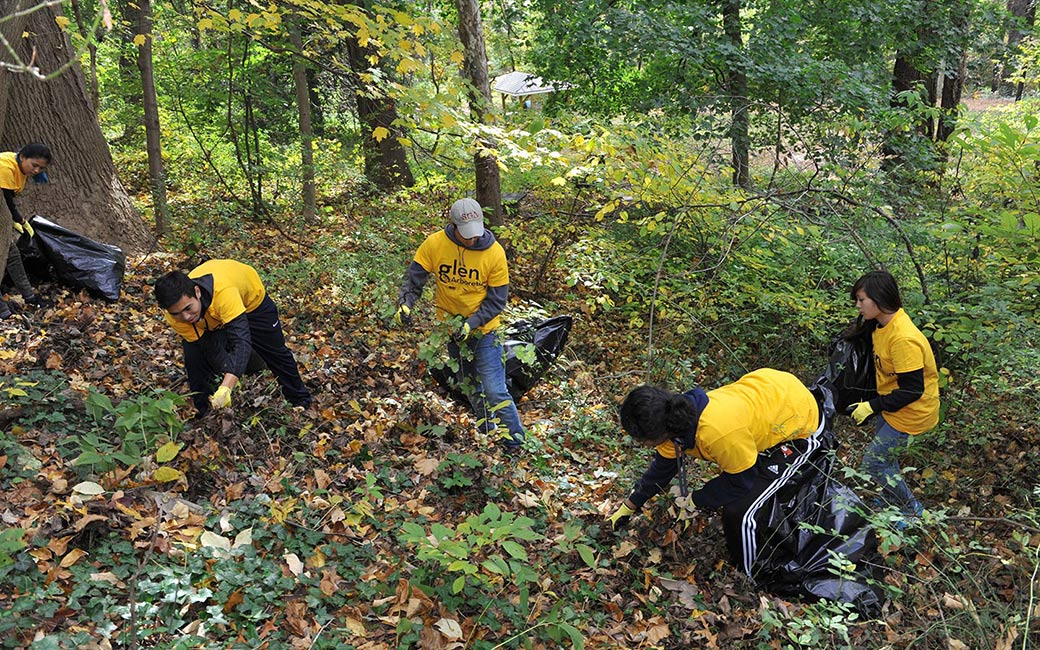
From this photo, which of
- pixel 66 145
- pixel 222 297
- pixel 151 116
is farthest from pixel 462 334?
pixel 151 116

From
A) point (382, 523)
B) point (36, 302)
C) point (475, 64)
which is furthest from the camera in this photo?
point (475, 64)

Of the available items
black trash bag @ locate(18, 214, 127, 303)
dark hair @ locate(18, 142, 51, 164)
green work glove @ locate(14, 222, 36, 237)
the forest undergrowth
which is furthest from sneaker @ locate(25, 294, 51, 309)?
dark hair @ locate(18, 142, 51, 164)

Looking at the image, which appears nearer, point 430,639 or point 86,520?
point 430,639

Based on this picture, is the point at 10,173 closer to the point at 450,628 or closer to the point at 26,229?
the point at 26,229

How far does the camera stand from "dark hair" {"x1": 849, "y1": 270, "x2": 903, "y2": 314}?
3762mm

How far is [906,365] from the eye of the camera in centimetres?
382

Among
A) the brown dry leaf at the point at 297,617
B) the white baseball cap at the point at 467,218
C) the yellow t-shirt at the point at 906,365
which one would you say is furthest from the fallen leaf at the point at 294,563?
the yellow t-shirt at the point at 906,365

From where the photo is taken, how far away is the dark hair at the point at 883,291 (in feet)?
12.3

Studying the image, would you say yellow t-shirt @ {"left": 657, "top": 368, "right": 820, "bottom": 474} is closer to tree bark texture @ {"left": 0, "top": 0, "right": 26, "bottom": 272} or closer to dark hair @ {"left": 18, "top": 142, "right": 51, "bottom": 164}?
tree bark texture @ {"left": 0, "top": 0, "right": 26, "bottom": 272}

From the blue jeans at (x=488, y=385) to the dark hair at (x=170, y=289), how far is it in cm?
177

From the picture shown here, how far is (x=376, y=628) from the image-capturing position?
2936mm

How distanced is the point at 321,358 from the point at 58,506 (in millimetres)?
2565

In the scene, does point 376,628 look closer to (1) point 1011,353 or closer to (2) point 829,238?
(1) point 1011,353

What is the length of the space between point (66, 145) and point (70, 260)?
1.44 m
